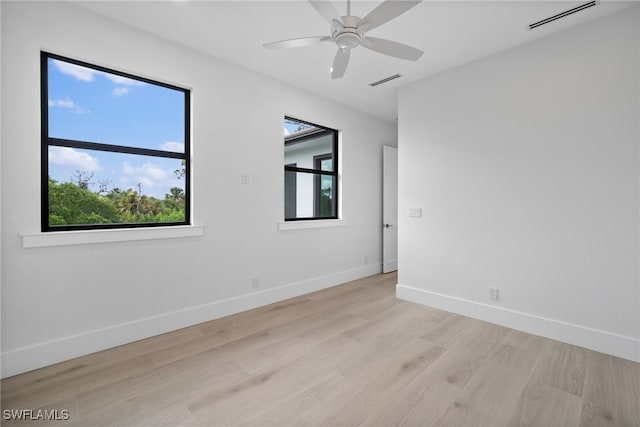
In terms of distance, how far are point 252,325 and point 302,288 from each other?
3.56ft

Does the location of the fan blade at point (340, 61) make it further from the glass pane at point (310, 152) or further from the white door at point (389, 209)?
the white door at point (389, 209)

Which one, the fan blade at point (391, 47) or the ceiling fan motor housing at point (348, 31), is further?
the fan blade at point (391, 47)

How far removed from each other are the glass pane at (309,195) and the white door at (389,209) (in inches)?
43.4

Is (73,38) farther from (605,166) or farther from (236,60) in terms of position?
(605,166)

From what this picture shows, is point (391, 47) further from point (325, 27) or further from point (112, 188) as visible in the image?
point (112, 188)

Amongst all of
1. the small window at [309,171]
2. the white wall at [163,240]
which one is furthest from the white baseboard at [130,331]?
the small window at [309,171]

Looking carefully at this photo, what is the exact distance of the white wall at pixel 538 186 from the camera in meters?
2.44

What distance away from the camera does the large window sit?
7.79 feet

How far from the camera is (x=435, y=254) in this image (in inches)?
142

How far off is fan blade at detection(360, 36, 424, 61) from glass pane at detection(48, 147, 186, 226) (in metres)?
2.10

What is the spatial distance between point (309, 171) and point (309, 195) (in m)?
0.35

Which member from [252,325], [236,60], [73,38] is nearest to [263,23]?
[236,60]

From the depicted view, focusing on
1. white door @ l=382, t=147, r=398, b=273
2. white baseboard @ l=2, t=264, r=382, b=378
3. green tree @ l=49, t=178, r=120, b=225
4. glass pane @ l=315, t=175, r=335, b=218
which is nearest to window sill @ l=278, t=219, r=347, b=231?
glass pane @ l=315, t=175, r=335, b=218

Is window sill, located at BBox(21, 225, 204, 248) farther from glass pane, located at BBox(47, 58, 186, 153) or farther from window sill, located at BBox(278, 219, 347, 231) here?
window sill, located at BBox(278, 219, 347, 231)
